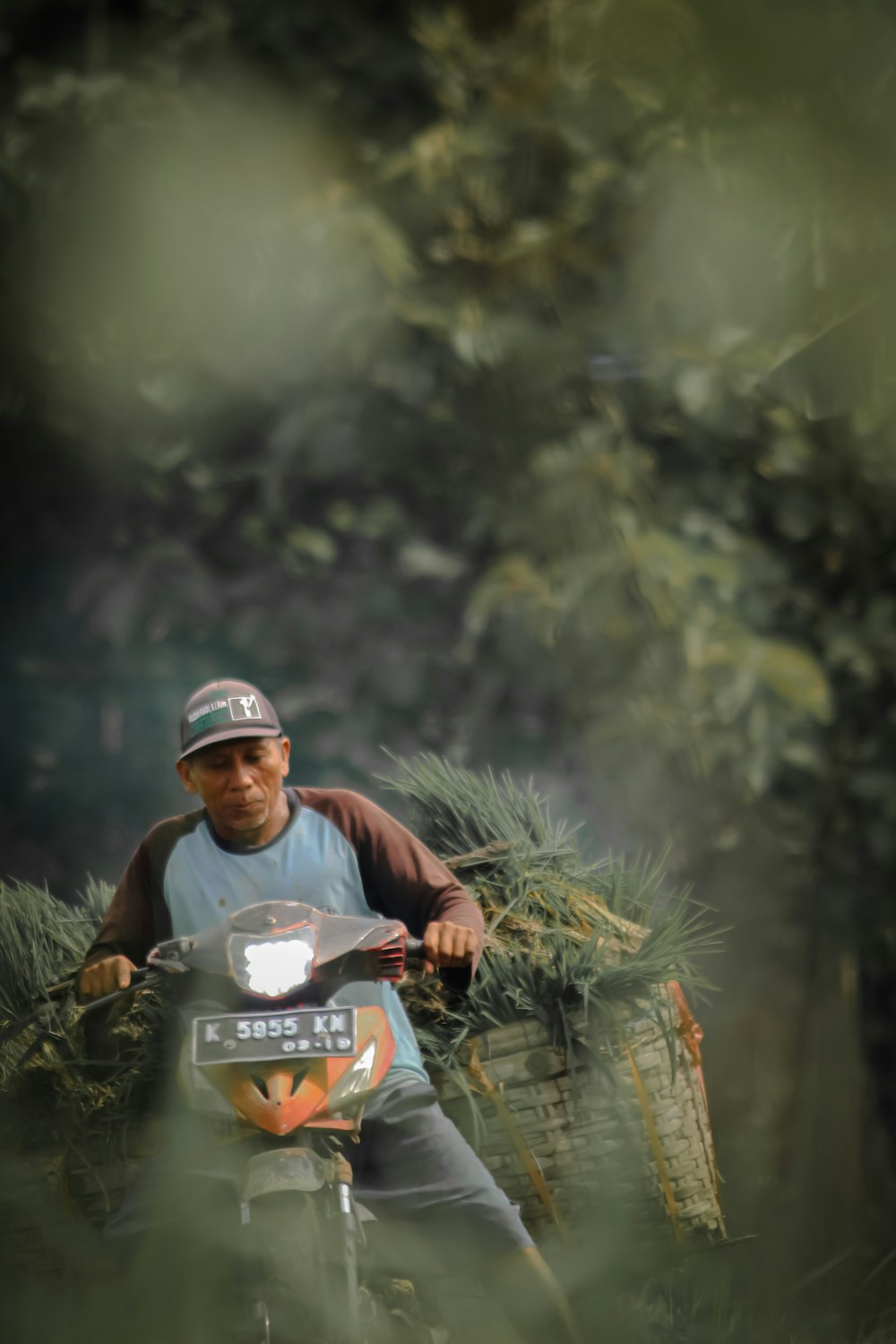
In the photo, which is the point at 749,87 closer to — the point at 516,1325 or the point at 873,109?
the point at 873,109

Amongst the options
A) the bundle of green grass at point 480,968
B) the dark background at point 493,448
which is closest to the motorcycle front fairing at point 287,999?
the bundle of green grass at point 480,968

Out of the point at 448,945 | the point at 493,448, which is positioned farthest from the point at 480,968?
the point at 493,448

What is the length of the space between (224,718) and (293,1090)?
38cm

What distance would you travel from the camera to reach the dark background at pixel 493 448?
1944 millimetres

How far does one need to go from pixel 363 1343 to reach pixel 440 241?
1.45m

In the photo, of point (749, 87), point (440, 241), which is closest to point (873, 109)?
point (749, 87)

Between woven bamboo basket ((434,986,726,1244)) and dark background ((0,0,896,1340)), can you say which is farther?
dark background ((0,0,896,1340))

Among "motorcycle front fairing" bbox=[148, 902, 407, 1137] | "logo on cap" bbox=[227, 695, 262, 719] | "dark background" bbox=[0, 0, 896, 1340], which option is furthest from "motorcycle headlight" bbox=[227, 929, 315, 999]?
"dark background" bbox=[0, 0, 896, 1340]

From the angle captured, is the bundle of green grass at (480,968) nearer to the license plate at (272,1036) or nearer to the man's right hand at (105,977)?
the man's right hand at (105,977)

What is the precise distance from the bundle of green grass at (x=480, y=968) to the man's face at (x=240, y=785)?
211mm

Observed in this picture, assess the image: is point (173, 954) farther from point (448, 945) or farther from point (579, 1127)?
point (579, 1127)

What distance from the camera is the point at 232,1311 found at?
128 cm

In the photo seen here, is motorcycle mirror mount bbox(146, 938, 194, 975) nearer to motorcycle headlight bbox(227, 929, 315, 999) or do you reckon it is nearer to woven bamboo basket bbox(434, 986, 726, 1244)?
motorcycle headlight bbox(227, 929, 315, 999)

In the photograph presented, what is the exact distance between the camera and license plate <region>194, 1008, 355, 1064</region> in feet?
4.15
